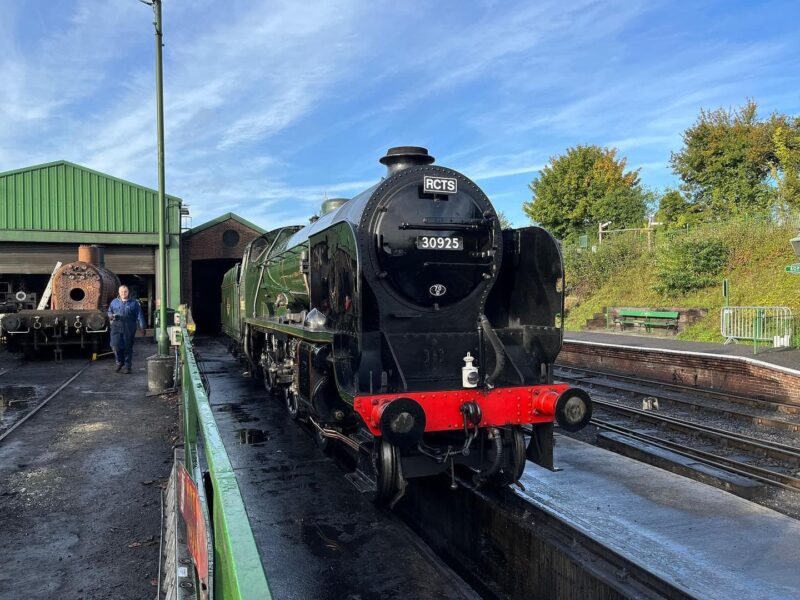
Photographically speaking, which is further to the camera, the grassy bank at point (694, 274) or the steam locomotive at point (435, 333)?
the grassy bank at point (694, 274)

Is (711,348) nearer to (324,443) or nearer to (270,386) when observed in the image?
(270,386)

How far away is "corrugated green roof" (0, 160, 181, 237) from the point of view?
21.3 m

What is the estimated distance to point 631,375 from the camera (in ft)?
44.0

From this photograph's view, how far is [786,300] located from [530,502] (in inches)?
553

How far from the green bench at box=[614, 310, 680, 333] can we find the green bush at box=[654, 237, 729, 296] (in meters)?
1.53

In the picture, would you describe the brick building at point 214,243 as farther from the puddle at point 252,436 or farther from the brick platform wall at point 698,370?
the puddle at point 252,436

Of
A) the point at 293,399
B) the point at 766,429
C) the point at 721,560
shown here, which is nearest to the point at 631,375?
the point at 766,429

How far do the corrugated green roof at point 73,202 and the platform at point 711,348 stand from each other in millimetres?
16962

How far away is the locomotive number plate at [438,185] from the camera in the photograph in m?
5.14

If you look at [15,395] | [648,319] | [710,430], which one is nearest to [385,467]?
[710,430]

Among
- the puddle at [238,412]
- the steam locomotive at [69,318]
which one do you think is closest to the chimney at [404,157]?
the puddle at [238,412]

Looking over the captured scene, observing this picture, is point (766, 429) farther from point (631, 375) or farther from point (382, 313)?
point (382, 313)

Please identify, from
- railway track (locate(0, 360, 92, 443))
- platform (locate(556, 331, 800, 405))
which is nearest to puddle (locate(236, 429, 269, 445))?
railway track (locate(0, 360, 92, 443))

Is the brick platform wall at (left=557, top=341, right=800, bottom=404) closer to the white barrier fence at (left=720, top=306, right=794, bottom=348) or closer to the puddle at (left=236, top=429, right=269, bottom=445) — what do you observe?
the white barrier fence at (left=720, top=306, right=794, bottom=348)
